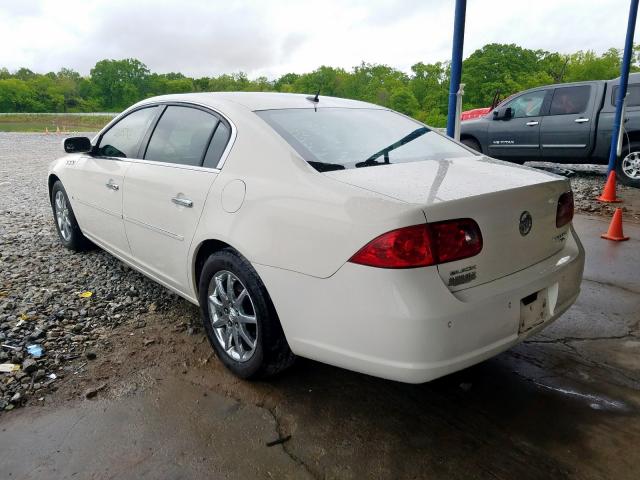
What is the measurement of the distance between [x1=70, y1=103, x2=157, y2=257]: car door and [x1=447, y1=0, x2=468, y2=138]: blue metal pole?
2.94m

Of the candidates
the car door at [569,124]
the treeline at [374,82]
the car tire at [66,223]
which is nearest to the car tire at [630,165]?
the car door at [569,124]

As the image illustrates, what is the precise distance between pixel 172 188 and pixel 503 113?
8.10 meters

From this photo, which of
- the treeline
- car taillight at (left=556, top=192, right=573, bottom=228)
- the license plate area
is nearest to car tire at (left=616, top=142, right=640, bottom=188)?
car taillight at (left=556, top=192, right=573, bottom=228)

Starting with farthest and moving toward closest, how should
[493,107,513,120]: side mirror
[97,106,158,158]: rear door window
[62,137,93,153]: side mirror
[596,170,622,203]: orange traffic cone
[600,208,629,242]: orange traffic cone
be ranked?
[493,107,513,120]: side mirror
[596,170,622,203]: orange traffic cone
[600,208,629,242]: orange traffic cone
[62,137,93,153]: side mirror
[97,106,158,158]: rear door window

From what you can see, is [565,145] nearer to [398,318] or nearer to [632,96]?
[632,96]

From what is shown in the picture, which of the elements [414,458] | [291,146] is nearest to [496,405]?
[414,458]

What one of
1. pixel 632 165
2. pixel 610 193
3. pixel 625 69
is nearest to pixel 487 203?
pixel 610 193

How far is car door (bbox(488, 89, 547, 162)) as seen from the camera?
29.8ft

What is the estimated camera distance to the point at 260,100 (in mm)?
2936

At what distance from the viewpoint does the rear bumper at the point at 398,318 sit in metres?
1.85

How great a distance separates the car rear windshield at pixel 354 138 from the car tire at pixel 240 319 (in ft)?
2.14

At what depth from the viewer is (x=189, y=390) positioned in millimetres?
2572

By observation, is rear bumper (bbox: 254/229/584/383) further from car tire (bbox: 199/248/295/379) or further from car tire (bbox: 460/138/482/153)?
car tire (bbox: 460/138/482/153)

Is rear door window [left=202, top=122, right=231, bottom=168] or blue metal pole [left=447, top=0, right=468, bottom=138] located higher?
blue metal pole [left=447, top=0, right=468, bottom=138]
